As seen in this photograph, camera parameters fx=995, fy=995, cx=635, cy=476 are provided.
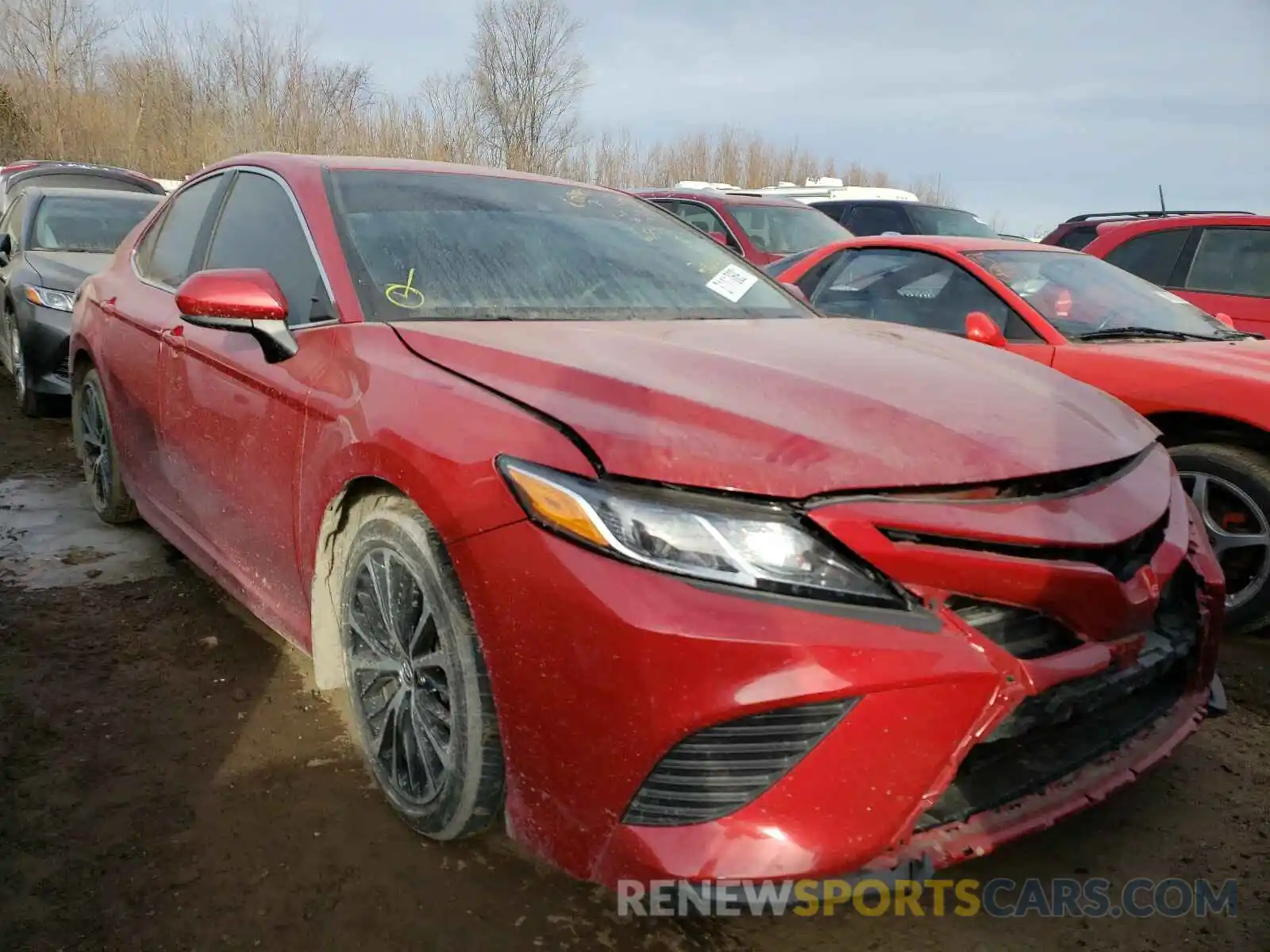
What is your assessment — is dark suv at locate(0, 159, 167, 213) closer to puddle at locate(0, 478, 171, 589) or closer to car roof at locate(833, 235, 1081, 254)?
puddle at locate(0, 478, 171, 589)

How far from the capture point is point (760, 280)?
10.5 ft

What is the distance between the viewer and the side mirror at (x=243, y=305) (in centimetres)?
239

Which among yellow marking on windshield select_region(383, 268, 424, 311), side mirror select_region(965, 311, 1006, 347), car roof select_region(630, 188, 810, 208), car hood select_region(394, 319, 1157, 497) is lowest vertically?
side mirror select_region(965, 311, 1006, 347)

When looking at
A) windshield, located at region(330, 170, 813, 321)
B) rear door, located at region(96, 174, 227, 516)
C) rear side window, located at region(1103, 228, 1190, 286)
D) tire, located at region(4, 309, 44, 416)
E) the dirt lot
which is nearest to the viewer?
the dirt lot

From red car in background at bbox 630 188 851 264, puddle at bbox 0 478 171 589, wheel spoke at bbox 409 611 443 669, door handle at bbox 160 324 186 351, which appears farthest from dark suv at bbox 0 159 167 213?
wheel spoke at bbox 409 611 443 669

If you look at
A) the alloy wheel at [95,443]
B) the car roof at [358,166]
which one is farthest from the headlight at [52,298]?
the car roof at [358,166]

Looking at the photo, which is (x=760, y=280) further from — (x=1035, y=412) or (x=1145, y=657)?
→ (x=1145, y=657)

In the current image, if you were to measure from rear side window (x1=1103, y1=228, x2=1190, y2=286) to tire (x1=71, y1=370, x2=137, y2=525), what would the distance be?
566 centimetres

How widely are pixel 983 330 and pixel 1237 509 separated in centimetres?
114

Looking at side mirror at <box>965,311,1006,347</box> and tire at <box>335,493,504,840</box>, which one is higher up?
side mirror at <box>965,311,1006,347</box>

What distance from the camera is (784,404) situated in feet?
6.03

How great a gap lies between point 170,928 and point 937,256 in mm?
4065

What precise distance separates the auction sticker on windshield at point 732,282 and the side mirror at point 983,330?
1287mm

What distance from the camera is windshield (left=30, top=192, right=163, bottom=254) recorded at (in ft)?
22.6
